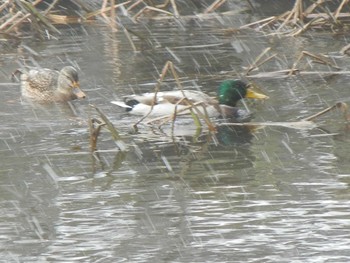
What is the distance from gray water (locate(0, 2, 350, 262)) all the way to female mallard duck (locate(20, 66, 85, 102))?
0.18 m

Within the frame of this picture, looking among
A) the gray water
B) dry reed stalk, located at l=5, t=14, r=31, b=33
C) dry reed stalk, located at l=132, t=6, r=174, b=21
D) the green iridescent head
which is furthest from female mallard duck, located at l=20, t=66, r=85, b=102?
dry reed stalk, located at l=132, t=6, r=174, b=21

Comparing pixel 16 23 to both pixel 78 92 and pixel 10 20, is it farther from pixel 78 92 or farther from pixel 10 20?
pixel 78 92

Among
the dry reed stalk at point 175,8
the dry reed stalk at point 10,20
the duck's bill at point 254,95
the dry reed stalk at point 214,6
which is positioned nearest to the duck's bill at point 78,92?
the duck's bill at point 254,95

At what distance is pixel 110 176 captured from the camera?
10.9m

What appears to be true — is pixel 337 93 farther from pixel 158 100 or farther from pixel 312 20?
pixel 312 20

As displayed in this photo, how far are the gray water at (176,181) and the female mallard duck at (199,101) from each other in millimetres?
205

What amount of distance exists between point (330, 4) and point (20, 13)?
6166 millimetres

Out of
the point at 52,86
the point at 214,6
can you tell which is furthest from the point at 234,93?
the point at 214,6

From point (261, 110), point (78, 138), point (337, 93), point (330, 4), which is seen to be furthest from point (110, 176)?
point (330, 4)

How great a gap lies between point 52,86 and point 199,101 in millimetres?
3206

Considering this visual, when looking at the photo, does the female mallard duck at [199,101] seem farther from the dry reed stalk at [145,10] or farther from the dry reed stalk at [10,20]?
the dry reed stalk at [145,10]

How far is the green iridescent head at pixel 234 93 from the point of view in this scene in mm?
14297

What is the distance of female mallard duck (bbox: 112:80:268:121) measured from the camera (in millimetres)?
13648

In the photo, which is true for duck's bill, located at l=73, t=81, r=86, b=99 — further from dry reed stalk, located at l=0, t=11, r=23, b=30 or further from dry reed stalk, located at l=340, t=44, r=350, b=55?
dry reed stalk, located at l=0, t=11, r=23, b=30
